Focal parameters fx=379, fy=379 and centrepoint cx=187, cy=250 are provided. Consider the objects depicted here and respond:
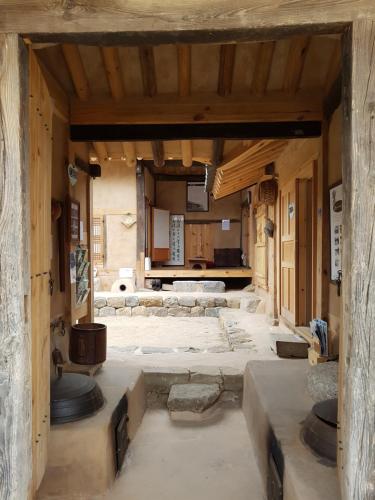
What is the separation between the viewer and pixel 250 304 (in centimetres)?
830

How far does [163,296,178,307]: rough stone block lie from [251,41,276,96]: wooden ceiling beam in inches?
248

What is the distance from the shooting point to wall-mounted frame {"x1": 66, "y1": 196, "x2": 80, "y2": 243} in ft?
11.4

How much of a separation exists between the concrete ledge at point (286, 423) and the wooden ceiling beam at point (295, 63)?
2.49m

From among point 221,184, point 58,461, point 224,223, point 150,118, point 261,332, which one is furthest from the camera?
point 224,223

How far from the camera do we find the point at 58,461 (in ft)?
7.82

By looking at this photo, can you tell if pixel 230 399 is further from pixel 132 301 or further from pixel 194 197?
pixel 194 197

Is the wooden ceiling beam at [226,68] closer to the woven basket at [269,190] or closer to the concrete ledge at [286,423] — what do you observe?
the concrete ledge at [286,423]

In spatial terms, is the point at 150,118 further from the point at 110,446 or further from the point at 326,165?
the point at 110,446

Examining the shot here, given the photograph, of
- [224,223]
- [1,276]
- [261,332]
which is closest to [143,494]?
[1,276]

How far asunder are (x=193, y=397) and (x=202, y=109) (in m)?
2.68

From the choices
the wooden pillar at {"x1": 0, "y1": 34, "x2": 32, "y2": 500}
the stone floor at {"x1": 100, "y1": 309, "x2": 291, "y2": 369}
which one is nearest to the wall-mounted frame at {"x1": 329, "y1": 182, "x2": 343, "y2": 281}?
the stone floor at {"x1": 100, "y1": 309, "x2": 291, "y2": 369}

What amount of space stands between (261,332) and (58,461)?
4.18 meters

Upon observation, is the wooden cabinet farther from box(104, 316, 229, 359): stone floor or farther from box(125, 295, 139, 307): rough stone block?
box(104, 316, 229, 359): stone floor

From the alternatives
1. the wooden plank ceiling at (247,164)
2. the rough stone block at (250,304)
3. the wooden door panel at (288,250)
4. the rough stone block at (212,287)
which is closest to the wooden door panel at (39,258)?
the wooden plank ceiling at (247,164)
